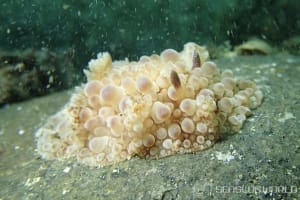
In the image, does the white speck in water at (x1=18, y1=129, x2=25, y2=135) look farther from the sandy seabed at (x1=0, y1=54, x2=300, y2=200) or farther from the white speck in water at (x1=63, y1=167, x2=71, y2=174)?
the white speck in water at (x1=63, y1=167, x2=71, y2=174)

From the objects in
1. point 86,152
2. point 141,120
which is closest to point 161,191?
point 141,120

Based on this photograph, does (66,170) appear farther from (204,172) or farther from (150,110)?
(204,172)

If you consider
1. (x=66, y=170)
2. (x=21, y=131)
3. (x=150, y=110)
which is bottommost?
(x=21, y=131)

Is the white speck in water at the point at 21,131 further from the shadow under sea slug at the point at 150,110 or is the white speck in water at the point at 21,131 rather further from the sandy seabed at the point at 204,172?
the shadow under sea slug at the point at 150,110

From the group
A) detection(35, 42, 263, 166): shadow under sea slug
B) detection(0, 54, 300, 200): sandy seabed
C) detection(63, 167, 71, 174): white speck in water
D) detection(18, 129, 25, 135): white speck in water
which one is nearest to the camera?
detection(0, 54, 300, 200): sandy seabed

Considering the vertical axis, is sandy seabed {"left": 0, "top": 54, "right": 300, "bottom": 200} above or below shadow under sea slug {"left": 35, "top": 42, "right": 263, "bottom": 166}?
below

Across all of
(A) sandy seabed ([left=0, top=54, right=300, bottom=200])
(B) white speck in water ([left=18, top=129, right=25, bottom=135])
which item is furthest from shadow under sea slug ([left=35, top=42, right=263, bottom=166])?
(B) white speck in water ([left=18, top=129, right=25, bottom=135])

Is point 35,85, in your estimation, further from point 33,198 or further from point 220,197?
point 220,197

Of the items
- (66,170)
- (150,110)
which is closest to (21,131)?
(66,170)

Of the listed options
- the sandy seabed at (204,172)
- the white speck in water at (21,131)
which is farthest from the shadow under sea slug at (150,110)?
the white speck in water at (21,131)
